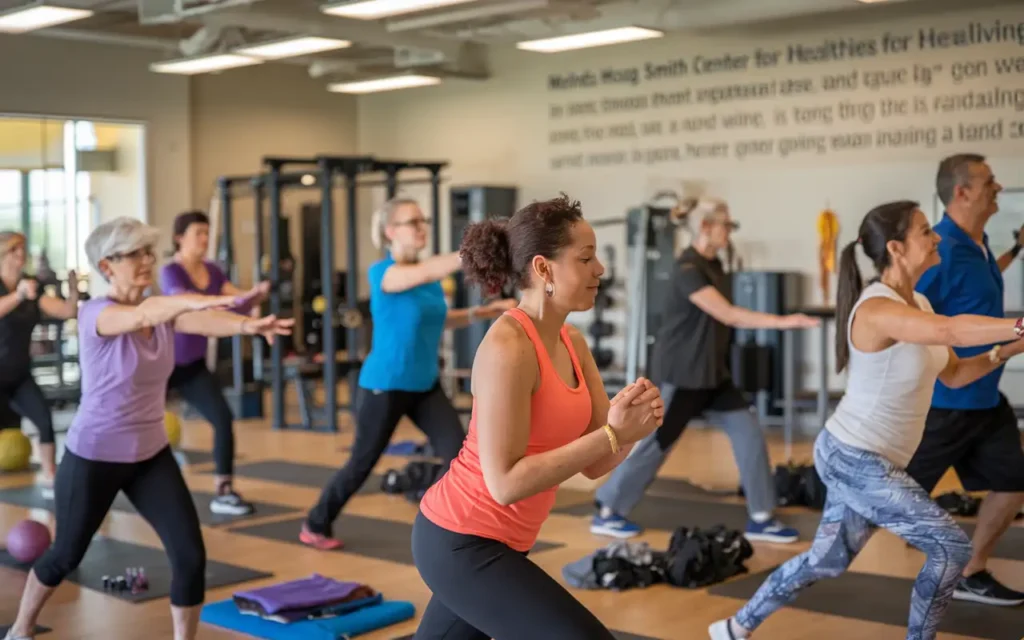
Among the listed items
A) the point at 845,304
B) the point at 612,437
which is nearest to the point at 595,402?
the point at 612,437

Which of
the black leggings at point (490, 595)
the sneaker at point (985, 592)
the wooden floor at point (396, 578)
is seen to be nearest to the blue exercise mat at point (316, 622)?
the wooden floor at point (396, 578)

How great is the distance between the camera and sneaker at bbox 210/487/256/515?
6.01m

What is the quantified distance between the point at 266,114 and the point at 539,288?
1022 centimetres

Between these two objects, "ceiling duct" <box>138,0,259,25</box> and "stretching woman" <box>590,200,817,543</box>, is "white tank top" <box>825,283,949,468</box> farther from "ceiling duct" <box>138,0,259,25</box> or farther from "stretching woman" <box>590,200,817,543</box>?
"ceiling duct" <box>138,0,259,25</box>

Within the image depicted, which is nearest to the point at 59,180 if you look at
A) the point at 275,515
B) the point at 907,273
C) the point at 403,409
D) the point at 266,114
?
the point at 266,114

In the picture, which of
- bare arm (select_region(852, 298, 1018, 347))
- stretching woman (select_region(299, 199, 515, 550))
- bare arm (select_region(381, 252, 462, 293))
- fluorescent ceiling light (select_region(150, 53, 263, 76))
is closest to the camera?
bare arm (select_region(852, 298, 1018, 347))

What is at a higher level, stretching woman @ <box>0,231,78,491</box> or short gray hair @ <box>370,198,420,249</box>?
short gray hair @ <box>370,198,420,249</box>

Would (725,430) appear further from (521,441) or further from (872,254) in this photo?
(521,441)

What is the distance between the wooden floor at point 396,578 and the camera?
400 cm

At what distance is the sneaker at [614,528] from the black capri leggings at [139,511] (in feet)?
7.55

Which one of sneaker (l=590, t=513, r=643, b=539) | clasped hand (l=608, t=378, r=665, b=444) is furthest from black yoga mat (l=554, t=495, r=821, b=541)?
clasped hand (l=608, t=378, r=665, b=444)

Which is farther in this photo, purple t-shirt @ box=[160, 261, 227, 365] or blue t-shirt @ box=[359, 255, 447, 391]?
purple t-shirt @ box=[160, 261, 227, 365]

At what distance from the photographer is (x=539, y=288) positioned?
238 cm

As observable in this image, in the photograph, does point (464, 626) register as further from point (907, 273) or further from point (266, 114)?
point (266, 114)
